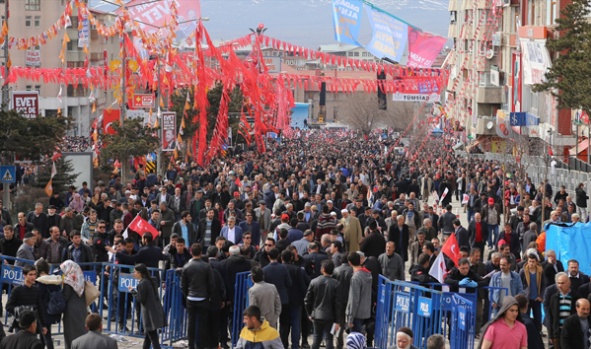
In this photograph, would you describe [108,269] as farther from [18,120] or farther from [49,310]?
[18,120]

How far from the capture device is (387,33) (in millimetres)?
76375

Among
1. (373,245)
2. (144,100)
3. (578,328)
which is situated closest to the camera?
(578,328)

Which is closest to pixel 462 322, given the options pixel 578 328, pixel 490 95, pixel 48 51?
pixel 578 328

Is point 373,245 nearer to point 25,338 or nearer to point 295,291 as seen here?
point 295,291

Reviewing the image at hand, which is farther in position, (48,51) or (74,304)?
(48,51)

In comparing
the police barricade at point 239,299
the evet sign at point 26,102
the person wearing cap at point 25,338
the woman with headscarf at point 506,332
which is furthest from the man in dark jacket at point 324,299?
the evet sign at point 26,102

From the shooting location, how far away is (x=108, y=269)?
17484 mm

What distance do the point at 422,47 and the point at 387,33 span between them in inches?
141

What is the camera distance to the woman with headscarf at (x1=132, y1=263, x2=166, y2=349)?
14.9m

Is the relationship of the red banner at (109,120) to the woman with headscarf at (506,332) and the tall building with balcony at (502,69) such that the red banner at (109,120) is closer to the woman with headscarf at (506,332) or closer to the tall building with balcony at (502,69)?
the tall building with balcony at (502,69)

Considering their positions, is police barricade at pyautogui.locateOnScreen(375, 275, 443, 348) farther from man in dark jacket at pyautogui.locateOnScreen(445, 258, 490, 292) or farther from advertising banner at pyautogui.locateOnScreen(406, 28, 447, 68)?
advertising banner at pyautogui.locateOnScreen(406, 28, 447, 68)

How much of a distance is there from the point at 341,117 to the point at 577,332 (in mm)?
164530

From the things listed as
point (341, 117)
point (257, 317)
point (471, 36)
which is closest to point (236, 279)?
point (257, 317)

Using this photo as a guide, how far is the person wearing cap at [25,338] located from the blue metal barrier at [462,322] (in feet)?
14.9
